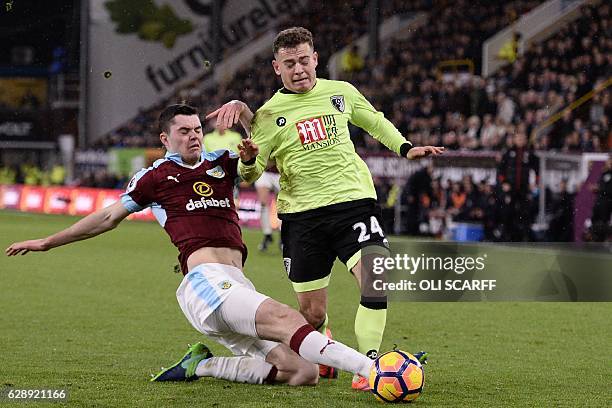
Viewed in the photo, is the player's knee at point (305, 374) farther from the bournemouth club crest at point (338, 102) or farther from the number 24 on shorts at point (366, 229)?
the bournemouth club crest at point (338, 102)

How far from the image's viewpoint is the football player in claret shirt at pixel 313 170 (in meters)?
6.69

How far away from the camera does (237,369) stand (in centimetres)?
657

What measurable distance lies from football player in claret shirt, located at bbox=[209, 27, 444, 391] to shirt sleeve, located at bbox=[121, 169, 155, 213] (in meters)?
0.54

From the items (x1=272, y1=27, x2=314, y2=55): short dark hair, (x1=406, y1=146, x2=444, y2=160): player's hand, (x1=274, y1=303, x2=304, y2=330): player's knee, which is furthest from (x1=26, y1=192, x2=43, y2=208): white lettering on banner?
(x1=274, y1=303, x2=304, y2=330): player's knee

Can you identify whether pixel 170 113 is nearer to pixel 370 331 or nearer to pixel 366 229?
pixel 366 229

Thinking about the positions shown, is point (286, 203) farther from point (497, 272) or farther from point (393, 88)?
point (393, 88)

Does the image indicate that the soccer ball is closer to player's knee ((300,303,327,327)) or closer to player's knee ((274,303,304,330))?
player's knee ((274,303,304,330))

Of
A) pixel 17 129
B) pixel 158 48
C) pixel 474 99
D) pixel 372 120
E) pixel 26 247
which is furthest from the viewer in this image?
pixel 17 129

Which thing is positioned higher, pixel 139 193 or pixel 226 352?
pixel 139 193

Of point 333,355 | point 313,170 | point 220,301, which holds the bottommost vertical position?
point 333,355

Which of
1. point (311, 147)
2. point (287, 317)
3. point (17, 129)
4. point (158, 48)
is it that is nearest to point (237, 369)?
point (287, 317)

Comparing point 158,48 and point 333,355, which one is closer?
point 333,355

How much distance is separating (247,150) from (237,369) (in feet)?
4.09

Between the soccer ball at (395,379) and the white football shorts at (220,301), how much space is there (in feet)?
2.35
